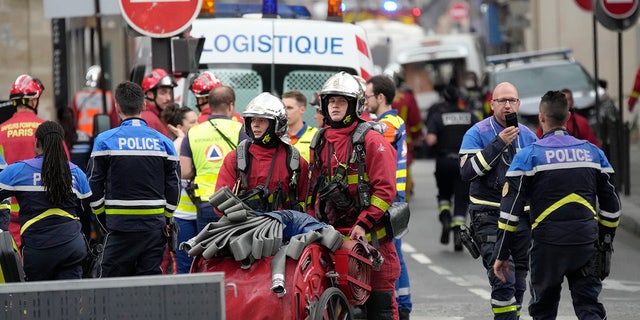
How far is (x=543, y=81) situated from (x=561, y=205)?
1826 cm

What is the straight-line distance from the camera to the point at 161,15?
1263 cm

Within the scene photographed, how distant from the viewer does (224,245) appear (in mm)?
9211

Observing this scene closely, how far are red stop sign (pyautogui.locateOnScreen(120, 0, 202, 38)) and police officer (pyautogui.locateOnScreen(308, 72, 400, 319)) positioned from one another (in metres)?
2.57

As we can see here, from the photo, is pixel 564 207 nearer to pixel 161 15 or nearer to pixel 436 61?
pixel 161 15

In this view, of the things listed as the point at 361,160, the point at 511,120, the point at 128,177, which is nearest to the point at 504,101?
the point at 511,120

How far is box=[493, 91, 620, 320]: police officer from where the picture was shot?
955cm

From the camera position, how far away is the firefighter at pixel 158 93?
13.7 m

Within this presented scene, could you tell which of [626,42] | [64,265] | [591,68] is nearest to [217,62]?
[64,265]

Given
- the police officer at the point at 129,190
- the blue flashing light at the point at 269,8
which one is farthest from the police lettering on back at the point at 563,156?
the blue flashing light at the point at 269,8

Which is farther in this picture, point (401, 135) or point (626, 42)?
point (626, 42)

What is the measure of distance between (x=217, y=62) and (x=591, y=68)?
26.6 metres

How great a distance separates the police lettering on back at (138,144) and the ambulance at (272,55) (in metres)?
4.75

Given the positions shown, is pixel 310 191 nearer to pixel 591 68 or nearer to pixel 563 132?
pixel 563 132

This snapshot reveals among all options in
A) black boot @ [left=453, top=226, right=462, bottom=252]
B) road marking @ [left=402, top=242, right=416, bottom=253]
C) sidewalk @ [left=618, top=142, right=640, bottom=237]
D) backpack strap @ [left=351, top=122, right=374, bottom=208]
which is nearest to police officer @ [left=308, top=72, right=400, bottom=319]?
backpack strap @ [left=351, top=122, right=374, bottom=208]
